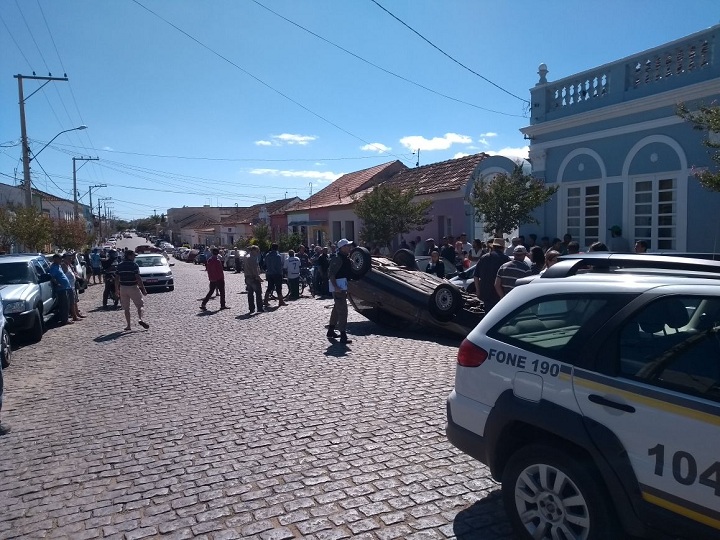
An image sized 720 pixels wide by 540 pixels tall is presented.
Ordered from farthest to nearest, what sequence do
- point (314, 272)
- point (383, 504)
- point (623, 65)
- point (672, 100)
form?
point (314, 272)
point (623, 65)
point (672, 100)
point (383, 504)

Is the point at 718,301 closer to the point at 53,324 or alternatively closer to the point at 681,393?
the point at 681,393

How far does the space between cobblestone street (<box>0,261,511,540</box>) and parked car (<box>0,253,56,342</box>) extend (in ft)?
3.00

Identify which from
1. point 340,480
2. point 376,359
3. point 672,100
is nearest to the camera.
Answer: point 340,480

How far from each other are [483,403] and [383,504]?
112cm

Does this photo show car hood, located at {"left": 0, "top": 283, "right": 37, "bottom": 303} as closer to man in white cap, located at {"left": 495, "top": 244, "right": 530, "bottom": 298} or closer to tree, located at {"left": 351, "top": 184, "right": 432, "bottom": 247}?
man in white cap, located at {"left": 495, "top": 244, "right": 530, "bottom": 298}

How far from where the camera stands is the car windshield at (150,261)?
23697mm

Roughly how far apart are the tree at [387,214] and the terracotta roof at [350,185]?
36.3 feet

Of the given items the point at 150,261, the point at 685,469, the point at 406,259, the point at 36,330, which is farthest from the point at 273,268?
the point at 685,469

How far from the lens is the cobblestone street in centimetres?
399

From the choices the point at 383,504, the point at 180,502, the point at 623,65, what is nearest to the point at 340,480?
the point at 383,504

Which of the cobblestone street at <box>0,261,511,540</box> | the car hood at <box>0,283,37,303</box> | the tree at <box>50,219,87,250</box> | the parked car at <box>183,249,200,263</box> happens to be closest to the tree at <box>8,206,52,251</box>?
the tree at <box>50,219,87,250</box>

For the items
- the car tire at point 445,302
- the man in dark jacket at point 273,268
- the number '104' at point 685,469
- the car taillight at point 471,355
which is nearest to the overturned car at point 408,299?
the car tire at point 445,302

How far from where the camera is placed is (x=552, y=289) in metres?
3.60

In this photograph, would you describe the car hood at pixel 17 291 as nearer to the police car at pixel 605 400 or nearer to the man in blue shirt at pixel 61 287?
the man in blue shirt at pixel 61 287
